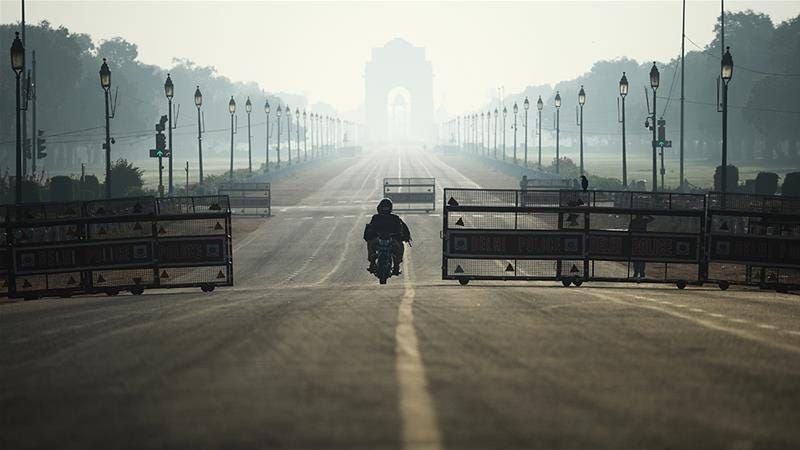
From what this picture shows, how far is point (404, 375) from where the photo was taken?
9859 millimetres

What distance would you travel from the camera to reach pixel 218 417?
8.21 m

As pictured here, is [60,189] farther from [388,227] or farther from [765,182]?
[388,227]

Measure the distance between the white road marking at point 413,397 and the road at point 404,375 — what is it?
0.08 ft

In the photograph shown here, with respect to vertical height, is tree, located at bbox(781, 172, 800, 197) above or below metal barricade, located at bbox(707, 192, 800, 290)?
above

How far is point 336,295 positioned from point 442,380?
35.7 feet

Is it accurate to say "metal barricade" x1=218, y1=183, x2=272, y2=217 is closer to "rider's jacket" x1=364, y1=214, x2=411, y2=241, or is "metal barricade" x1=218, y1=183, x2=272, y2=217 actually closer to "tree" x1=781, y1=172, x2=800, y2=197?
"tree" x1=781, y1=172, x2=800, y2=197

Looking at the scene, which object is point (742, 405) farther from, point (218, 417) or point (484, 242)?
point (484, 242)

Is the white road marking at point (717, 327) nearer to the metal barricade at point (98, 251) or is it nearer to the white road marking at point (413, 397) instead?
the white road marking at point (413, 397)

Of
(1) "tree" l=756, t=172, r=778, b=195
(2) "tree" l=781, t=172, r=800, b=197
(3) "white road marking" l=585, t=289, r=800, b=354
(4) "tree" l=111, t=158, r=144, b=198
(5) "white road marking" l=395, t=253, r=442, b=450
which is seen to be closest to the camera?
(5) "white road marking" l=395, t=253, r=442, b=450

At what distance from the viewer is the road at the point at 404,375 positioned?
25.4 feet

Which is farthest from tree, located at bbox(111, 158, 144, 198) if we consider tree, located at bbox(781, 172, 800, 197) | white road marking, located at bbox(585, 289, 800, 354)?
white road marking, located at bbox(585, 289, 800, 354)

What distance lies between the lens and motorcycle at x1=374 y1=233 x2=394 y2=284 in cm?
2588

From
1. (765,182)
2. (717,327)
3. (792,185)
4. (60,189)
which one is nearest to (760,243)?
(717,327)

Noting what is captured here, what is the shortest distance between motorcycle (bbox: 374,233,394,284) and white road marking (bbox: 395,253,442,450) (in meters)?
12.2
